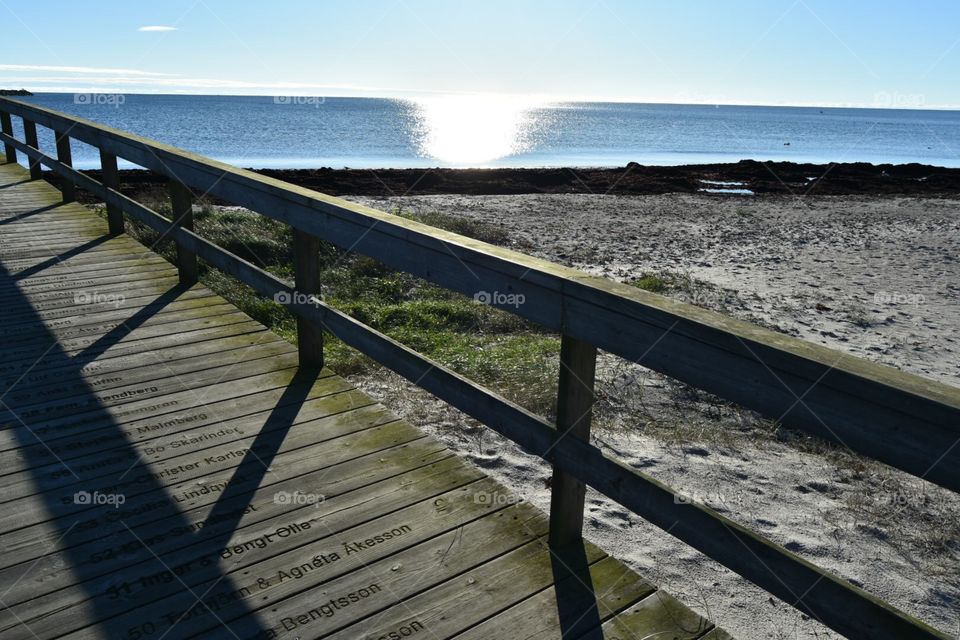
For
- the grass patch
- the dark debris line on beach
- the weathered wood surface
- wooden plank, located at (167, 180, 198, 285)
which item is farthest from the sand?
the dark debris line on beach

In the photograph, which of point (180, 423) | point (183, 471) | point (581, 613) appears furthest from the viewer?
point (180, 423)

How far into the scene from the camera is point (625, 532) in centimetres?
455

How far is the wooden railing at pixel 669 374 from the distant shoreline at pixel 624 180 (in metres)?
21.4

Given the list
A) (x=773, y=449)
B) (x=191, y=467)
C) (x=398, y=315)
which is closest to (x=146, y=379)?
(x=191, y=467)

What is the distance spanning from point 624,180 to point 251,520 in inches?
→ 1151

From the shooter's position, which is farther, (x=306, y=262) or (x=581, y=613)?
(x=306, y=262)

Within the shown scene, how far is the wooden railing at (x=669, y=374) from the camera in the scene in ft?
5.03

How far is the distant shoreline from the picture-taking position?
26.5 m

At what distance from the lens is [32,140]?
10.2m

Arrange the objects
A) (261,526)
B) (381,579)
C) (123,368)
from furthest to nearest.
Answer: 1. (123,368)
2. (261,526)
3. (381,579)

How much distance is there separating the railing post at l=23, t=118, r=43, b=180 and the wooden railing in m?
7.64

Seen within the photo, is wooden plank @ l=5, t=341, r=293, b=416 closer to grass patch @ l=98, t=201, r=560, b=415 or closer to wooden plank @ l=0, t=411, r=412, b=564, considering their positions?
wooden plank @ l=0, t=411, r=412, b=564

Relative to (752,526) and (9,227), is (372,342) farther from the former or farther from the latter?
(9,227)

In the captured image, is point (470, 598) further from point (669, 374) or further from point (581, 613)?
point (669, 374)
